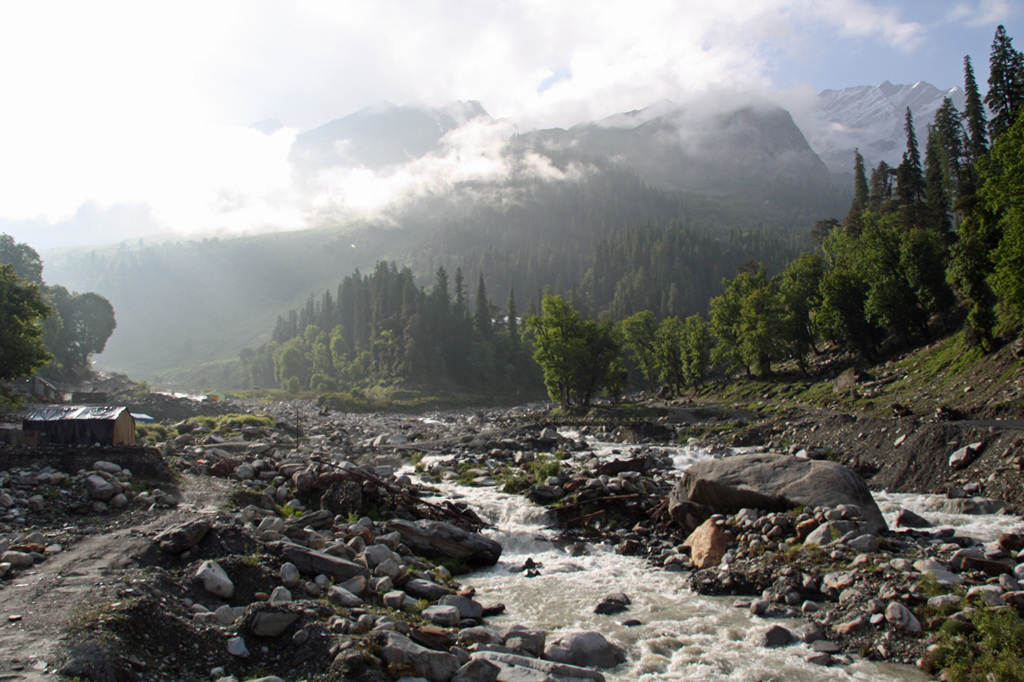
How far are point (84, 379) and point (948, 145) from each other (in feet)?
466

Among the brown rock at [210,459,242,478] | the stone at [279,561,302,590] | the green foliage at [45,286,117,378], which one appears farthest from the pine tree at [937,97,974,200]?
the green foliage at [45,286,117,378]

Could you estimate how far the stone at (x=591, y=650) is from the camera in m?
10.7

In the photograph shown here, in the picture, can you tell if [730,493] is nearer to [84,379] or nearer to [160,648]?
[160,648]

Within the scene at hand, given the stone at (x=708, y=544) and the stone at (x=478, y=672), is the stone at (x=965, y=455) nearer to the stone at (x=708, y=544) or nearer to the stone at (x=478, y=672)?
the stone at (x=708, y=544)

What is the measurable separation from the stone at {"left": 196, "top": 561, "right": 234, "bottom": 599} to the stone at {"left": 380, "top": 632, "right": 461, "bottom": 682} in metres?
4.01

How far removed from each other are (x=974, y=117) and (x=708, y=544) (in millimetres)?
78664

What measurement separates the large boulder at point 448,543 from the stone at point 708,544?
5994 millimetres

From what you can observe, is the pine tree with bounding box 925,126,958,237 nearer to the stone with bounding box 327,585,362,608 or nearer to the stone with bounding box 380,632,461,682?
the stone with bounding box 327,585,362,608

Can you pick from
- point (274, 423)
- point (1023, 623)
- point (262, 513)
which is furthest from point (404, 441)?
point (1023, 623)

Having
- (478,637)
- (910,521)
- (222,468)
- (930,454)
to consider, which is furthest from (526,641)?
(930,454)

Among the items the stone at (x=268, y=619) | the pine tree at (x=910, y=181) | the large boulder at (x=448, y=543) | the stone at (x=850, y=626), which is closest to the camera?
the stone at (x=268, y=619)

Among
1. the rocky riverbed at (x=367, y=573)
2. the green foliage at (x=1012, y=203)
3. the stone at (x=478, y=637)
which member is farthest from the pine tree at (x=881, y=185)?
the stone at (x=478, y=637)

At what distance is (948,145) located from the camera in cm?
8181

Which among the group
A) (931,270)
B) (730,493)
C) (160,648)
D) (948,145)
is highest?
(948,145)
